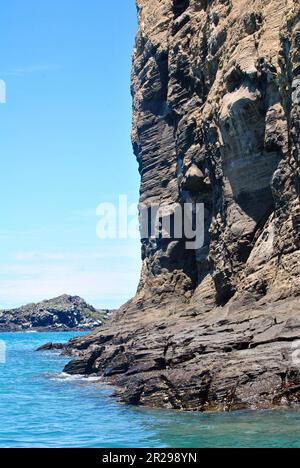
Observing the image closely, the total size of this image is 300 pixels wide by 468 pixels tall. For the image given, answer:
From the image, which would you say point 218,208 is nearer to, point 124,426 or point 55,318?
point 124,426

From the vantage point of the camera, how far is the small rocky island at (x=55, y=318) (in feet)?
614

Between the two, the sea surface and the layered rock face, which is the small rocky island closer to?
the layered rock face

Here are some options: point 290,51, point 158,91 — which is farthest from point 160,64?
point 290,51

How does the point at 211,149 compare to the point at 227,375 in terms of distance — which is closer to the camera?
the point at 227,375

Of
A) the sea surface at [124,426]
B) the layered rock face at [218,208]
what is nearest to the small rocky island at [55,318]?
the layered rock face at [218,208]

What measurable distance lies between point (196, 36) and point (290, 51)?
2423 cm

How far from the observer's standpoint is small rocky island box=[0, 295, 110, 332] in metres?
187

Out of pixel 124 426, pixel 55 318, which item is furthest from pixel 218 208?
pixel 55 318

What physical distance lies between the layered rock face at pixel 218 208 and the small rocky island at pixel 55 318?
371ft

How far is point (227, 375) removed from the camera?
93.3 ft

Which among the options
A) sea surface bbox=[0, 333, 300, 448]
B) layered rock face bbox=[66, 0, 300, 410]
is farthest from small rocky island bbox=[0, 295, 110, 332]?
sea surface bbox=[0, 333, 300, 448]

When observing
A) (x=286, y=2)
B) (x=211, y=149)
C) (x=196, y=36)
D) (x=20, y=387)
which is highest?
(x=196, y=36)

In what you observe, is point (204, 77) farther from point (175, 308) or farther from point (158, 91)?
point (175, 308)

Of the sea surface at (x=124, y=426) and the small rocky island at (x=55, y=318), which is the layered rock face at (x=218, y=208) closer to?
the sea surface at (x=124, y=426)
